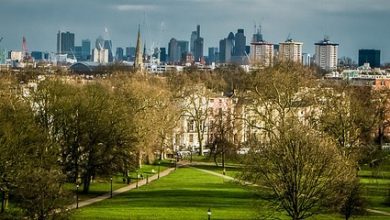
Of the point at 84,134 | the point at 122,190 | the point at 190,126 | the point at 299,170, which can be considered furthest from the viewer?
the point at 190,126

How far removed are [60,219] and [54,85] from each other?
26.0 metres

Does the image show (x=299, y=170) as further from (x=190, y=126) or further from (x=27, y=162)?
(x=190, y=126)

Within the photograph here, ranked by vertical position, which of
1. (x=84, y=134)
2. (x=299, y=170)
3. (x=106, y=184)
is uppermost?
(x=84, y=134)

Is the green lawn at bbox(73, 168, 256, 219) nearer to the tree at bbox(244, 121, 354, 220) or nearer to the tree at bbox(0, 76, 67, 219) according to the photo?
the tree at bbox(0, 76, 67, 219)

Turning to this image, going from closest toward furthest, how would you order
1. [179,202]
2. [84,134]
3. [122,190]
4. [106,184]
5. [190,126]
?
[179,202], [84,134], [122,190], [106,184], [190,126]

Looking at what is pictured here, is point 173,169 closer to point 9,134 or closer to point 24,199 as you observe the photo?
point 9,134

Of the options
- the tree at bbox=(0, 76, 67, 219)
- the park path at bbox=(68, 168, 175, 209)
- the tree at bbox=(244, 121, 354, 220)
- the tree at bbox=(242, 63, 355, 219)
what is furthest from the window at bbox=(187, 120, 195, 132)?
the tree at bbox=(244, 121, 354, 220)

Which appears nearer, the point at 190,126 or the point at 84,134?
the point at 84,134

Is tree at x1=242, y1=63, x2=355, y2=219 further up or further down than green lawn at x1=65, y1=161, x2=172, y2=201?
further up

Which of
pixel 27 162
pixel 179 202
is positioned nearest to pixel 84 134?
pixel 179 202

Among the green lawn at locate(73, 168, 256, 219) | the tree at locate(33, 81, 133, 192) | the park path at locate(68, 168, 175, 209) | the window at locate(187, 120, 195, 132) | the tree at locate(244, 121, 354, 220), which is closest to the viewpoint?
the tree at locate(244, 121, 354, 220)

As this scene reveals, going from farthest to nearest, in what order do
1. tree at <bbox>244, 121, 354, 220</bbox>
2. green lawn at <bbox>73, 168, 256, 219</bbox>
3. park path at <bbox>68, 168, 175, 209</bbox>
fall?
park path at <bbox>68, 168, 175, 209</bbox>, green lawn at <bbox>73, 168, 256, 219</bbox>, tree at <bbox>244, 121, 354, 220</bbox>

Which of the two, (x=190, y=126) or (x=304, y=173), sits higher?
Answer: (x=304, y=173)

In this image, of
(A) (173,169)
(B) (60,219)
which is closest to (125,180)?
Answer: (A) (173,169)
